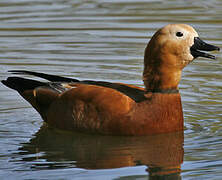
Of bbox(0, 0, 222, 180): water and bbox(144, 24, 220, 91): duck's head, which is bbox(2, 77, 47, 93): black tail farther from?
bbox(144, 24, 220, 91): duck's head

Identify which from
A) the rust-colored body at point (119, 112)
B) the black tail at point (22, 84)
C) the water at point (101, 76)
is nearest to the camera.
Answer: the water at point (101, 76)

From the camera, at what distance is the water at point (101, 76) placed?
6.98 meters

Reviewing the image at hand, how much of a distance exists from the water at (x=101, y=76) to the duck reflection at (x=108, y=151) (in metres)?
0.01

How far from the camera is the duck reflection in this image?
23.0 feet

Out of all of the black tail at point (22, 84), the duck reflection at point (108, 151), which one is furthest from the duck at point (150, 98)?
the black tail at point (22, 84)

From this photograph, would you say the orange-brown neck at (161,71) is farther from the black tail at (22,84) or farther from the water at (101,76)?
the black tail at (22,84)

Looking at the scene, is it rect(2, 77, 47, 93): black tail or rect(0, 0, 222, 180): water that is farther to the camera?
rect(2, 77, 47, 93): black tail

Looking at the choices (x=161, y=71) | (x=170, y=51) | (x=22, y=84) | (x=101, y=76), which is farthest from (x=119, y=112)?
(x=101, y=76)

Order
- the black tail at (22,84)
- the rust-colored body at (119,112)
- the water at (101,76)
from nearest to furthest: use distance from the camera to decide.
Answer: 1. the water at (101,76)
2. the rust-colored body at (119,112)
3. the black tail at (22,84)

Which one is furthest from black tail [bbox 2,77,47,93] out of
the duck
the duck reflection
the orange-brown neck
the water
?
the orange-brown neck

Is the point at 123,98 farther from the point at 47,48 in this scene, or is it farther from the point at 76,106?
the point at 47,48

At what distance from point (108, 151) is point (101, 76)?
331cm

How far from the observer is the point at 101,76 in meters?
10.8

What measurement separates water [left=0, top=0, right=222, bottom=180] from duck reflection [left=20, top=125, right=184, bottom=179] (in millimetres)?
11
